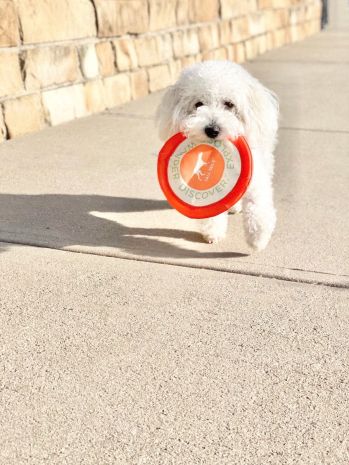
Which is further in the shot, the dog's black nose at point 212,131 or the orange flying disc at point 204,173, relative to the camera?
the orange flying disc at point 204,173

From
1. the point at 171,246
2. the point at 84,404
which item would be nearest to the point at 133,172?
the point at 171,246

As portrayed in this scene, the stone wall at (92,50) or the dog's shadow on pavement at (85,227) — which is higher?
the stone wall at (92,50)

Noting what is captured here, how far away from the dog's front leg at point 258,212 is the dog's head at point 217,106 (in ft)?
0.82

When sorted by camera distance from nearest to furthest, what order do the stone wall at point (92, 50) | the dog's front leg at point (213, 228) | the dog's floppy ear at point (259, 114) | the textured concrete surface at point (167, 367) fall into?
the textured concrete surface at point (167, 367) < the dog's floppy ear at point (259, 114) < the dog's front leg at point (213, 228) < the stone wall at point (92, 50)

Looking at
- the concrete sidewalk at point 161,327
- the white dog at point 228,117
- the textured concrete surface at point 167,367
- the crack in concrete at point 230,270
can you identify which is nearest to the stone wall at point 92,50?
the concrete sidewalk at point 161,327

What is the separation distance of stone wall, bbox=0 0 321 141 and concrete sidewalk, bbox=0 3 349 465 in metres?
1.44

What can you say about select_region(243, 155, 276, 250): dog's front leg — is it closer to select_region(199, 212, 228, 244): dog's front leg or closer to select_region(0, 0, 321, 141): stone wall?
select_region(199, 212, 228, 244): dog's front leg

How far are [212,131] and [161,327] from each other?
3.84ft

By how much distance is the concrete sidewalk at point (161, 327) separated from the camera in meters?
2.29

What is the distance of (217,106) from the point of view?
12.5ft

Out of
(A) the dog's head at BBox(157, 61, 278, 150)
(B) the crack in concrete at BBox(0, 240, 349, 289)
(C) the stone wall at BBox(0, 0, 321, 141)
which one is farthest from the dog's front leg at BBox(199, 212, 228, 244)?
(C) the stone wall at BBox(0, 0, 321, 141)

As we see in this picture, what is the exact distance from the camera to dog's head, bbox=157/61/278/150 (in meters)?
3.73

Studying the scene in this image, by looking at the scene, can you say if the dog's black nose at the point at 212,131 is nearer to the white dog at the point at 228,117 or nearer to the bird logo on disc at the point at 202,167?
the white dog at the point at 228,117

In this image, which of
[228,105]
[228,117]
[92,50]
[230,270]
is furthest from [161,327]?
[92,50]
